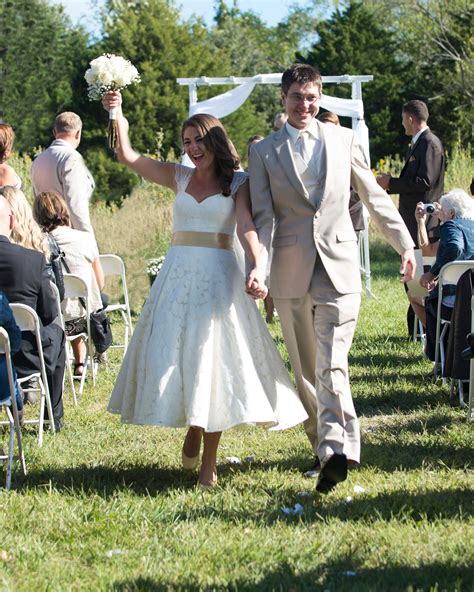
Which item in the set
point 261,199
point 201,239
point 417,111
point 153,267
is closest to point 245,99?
A: point 153,267

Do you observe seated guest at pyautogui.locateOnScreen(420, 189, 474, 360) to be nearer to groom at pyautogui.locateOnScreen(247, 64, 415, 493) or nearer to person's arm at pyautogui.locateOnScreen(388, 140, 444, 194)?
person's arm at pyautogui.locateOnScreen(388, 140, 444, 194)

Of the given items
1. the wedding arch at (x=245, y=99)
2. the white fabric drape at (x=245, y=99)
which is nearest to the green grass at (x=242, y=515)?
the wedding arch at (x=245, y=99)

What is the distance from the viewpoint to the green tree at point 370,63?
3950cm

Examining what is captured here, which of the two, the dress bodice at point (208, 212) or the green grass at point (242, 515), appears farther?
the dress bodice at point (208, 212)

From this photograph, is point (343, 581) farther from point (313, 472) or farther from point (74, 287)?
point (74, 287)

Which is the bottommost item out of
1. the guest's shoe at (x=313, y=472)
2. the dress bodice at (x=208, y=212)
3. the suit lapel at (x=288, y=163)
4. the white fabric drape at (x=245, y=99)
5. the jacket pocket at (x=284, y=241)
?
the guest's shoe at (x=313, y=472)

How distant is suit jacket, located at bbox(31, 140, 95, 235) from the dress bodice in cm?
363

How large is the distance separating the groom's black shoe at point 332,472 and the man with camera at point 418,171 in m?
5.29

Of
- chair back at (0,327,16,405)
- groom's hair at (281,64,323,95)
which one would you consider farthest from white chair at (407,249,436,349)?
chair back at (0,327,16,405)

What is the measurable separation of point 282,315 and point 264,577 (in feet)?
5.90

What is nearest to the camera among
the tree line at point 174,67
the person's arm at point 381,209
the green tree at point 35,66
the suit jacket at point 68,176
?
the person's arm at point 381,209

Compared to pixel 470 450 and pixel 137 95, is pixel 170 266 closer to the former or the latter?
pixel 470 450

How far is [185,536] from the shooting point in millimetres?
4492

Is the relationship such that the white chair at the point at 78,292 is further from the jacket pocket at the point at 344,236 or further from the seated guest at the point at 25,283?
the jacket pocket at the point at 344,236
